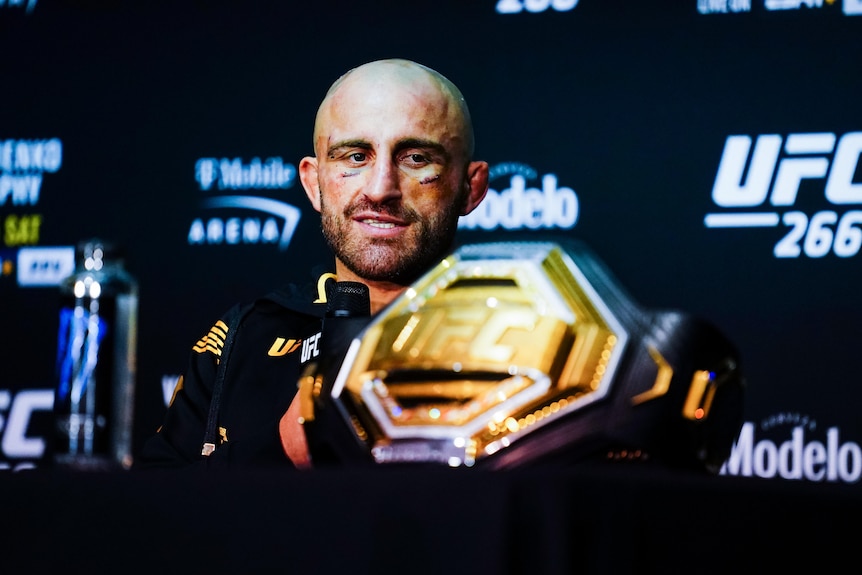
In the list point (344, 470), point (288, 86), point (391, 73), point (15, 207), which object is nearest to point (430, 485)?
point (344, 470)

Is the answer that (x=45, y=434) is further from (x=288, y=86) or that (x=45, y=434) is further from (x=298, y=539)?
(x=298, y=539)

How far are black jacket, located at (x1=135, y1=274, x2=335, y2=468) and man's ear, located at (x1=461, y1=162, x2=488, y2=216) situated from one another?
9.2 inches

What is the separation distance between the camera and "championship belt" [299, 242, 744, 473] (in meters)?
0.68

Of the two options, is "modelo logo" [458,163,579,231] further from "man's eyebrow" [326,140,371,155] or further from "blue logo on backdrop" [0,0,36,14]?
"blue logo on backdrop" [0,0,36,14]

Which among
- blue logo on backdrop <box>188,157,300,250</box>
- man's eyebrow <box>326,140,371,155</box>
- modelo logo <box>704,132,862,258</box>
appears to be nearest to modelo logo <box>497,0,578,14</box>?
modelo logo <box>704,132,862,258</box>

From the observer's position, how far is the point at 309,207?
8.83 ft

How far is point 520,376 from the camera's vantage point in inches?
27.2

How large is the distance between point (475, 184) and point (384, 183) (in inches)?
9.2

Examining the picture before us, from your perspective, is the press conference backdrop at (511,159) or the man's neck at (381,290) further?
the press conference backdrop at (511,159)

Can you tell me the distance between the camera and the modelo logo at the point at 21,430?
2762mm

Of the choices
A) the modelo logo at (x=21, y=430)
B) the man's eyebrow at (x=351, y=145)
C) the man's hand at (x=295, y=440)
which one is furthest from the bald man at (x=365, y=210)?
the modelo logo at (x=21, y=430)

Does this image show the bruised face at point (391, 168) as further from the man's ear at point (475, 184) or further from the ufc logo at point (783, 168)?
the ufc logo at point (783, 168)

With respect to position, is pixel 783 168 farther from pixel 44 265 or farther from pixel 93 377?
pixel 93 377

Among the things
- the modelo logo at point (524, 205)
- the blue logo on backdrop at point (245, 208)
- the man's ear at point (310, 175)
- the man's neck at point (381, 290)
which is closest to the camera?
the man's neck at point (381, 290)
